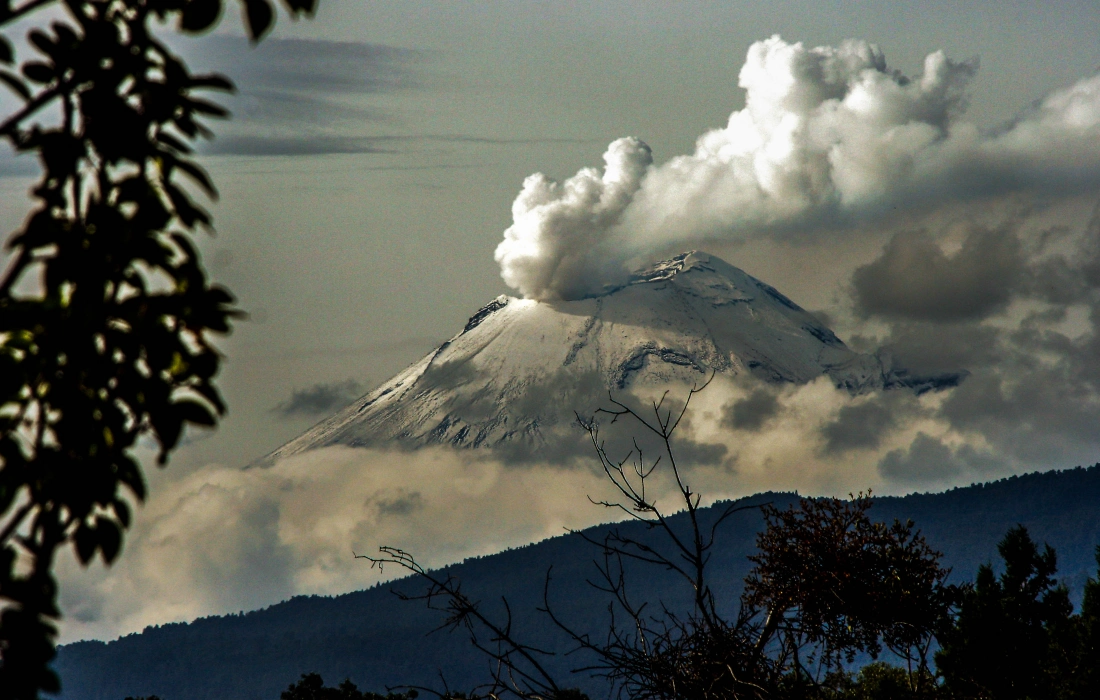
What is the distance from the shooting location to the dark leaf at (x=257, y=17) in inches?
92.7

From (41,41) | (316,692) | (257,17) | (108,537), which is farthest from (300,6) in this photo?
(316,692)

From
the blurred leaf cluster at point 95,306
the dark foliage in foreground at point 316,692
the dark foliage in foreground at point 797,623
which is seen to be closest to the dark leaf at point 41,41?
the blurred leaf cluster at point 95,306

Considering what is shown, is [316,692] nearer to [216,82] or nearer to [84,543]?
[84,543]

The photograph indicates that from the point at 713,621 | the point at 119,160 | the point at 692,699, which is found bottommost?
the point at 692,699

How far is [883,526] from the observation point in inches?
857

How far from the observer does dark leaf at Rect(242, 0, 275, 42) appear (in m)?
2.36

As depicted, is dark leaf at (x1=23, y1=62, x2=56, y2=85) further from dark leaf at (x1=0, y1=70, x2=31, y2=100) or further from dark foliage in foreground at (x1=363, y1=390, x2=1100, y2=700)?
dark foliage in foreground at (x1=363, y1=390, x2=1100, y2=700)

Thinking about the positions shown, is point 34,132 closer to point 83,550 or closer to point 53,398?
point 53,398

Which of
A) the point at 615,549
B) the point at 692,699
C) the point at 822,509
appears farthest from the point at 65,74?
the point at 822,509

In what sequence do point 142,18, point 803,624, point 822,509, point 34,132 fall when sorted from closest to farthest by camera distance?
point 34,132
point 142,18
point 803,624
point 822,509

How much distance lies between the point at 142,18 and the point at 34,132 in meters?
0.32

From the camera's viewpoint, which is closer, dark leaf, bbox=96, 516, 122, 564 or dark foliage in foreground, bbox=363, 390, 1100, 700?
dark leaf, bbox=96, 516, 122, 564

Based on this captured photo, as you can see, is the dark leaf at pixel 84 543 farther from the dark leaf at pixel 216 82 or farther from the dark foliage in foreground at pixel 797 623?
the dark foliage in foreground at pixel 797 623

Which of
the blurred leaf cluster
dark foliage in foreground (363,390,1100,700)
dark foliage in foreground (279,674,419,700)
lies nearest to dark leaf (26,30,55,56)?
the blurred leaf cluster
